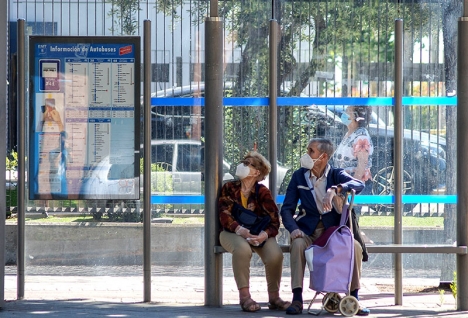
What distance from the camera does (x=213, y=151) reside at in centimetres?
798

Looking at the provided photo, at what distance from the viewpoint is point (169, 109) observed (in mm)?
8430

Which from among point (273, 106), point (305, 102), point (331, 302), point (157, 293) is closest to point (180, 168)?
point (273, 106)

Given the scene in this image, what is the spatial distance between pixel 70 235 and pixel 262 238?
1.82 metres

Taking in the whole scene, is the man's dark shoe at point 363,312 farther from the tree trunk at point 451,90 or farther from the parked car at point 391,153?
the tree trunk at point 451,90

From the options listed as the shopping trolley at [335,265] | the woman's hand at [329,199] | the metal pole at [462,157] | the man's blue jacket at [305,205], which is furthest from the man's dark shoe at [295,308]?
the metal pole at [462,157]

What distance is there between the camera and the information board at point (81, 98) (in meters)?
8.30

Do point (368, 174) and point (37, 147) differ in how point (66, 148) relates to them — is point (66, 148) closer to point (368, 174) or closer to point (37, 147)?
point (37, 147)

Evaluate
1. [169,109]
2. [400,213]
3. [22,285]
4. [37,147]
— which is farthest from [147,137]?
[400,213]

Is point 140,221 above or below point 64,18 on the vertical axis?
below

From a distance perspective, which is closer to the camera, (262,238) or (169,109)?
(262,238)

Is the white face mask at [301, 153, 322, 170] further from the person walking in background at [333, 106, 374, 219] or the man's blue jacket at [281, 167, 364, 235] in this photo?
the person walking in background at [333, 106, 374, 219]

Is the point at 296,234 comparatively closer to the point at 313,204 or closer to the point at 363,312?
the point at 313,204

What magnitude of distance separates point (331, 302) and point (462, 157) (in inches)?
64.0

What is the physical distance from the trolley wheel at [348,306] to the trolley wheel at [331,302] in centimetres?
11
